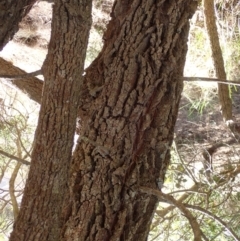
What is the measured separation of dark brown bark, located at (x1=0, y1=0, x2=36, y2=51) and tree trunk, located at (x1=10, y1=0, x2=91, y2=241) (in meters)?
0.10

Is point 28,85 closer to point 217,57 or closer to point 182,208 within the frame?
point 182,208

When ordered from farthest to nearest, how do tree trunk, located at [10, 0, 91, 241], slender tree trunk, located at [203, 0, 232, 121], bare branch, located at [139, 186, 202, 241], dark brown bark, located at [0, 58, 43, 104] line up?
slender tree trunk, located at [203, 0, 232, 121] → dark brown bark, located at [0, 58, 43, 104] → bare branch, located at [139, 186, 202, 241] → tree trunk, located at [10, 0, 91, 241]

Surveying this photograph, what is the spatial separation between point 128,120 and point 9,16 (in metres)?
0.34

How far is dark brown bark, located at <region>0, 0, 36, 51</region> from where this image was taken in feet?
3.32

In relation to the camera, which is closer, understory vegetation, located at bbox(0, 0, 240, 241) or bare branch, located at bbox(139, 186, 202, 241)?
bare branch, located at bbox(139, 186, 202, 241)

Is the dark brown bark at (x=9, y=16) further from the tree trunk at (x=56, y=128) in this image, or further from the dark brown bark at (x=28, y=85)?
the dark brown bark at (x=28, y=85)

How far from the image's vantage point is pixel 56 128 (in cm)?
96

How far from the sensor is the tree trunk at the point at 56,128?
94 centimetres

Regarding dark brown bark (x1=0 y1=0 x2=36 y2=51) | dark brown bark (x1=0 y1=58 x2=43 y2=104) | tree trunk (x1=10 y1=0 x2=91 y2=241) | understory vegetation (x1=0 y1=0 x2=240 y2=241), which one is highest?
understory vegetation (x1=0 y1=0 x2=240 y2=241)

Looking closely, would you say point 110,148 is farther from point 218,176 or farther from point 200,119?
point 200,119

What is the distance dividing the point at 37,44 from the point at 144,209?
1781mm

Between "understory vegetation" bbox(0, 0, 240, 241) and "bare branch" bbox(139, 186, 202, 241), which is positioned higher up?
"understory vegetation" bbox(0, 0, 240, 241)

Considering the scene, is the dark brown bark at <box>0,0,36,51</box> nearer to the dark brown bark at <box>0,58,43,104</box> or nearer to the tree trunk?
the tree trunk

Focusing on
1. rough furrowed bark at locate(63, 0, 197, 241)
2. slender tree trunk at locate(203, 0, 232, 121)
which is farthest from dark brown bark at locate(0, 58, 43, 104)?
slender tree trunk at locate(203, 0, 232, 121)
